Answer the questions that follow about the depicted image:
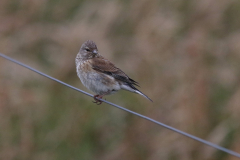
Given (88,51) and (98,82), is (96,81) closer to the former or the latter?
(98,82)

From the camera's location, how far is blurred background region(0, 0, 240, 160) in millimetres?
4824

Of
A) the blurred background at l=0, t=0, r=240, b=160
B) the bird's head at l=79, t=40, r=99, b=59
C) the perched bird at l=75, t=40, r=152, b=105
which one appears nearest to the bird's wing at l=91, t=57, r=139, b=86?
the perched bird at l=75, t=40, r=152, b=105

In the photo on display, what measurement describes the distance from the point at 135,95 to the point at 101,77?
0.85 m

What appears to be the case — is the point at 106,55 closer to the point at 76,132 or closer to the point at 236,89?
the point at 76,132

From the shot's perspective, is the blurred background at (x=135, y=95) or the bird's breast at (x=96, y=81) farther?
the blurred background at (x=135, y=95)

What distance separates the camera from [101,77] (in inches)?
178

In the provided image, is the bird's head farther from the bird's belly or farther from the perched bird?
the bird's belly

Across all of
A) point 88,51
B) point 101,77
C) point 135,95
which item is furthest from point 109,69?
point 135,95

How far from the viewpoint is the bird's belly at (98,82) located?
175 inches

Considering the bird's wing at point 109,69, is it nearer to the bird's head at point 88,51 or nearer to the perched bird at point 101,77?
the perched bird at point 101,77

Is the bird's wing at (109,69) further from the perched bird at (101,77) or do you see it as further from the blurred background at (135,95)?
the blurred background at (135,95)

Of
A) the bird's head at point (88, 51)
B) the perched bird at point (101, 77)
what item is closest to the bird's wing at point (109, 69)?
the perched bird at point (101, 77)

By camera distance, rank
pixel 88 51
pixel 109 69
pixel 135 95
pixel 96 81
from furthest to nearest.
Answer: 1. pixel 135 95
2. pixel 88 51
3. pixel 109 69
4. pixel 96 81

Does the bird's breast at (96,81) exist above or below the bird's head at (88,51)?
below
